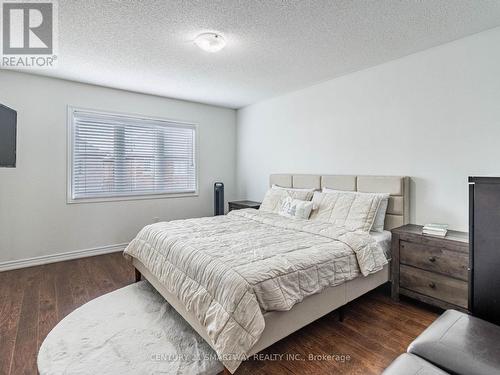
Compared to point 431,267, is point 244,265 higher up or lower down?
higher up

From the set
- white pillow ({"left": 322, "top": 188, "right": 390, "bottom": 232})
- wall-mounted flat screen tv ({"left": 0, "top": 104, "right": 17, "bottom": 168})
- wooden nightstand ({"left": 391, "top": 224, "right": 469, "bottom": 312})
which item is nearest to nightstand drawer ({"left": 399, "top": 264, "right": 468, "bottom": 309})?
wooden nightstand ({"left": 391, "top": 224, "right": 469, "bottom": 312})

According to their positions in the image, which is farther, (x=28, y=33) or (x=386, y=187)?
(x=386, y=187)

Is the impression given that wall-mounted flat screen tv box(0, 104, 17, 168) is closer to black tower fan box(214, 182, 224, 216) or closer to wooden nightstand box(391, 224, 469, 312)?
black tower fan box(214, 182, 224, 216)

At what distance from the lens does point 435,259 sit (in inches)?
89.6

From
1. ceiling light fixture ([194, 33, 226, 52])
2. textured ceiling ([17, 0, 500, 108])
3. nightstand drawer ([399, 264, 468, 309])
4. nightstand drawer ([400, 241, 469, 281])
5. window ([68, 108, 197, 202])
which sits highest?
textured ceiling ([17, 0, 500, 108])

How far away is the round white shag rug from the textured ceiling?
2470 mm

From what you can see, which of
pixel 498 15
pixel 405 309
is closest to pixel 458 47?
pixel 498 15

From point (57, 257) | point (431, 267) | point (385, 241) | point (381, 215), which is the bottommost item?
point (57, 257)

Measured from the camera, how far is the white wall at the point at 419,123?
7.73 ft

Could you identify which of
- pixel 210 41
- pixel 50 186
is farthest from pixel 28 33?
pixel 50 186

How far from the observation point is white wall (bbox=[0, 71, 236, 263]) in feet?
10.9

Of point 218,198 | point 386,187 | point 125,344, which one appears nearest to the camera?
point 125,344

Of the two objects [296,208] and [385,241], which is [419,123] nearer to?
[385,241]

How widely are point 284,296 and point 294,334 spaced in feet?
1.99
